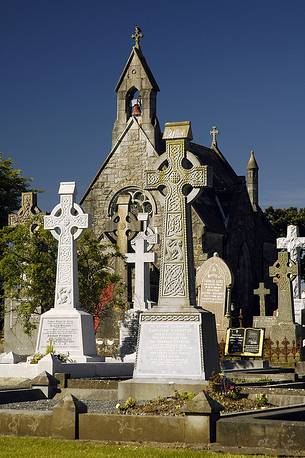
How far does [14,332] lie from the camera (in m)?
32.6

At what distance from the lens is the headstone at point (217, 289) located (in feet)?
104

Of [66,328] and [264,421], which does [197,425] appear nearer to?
[264,421]

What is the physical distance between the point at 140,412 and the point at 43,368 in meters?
7.30

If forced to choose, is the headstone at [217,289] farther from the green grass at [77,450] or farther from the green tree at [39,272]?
the green grass at [77,450]

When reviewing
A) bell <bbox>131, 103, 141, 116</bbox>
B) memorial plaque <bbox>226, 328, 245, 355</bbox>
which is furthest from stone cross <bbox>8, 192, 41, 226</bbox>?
bell <bbox>131, 103, 141, 116</bbox>

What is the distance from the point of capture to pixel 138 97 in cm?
4962

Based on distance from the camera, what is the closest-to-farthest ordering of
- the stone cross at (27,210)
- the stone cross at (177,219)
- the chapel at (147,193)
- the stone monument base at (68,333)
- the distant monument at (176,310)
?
1. the distant monument at (176,310)
2. the stone cross at (177,219)
3. the stone monument base at (68,333)
4. the stone cross at (27,210)
5. the chapel at (147,193)

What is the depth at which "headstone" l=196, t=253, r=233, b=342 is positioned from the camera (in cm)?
3178

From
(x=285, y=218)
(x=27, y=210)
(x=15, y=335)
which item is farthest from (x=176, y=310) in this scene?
(x=285, y=218)

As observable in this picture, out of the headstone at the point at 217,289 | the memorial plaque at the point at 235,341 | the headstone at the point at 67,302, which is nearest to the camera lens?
the headstone at the point at 67,302

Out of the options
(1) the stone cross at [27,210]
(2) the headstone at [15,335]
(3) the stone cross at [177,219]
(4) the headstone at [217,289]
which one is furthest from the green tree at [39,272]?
(3) the stone cross at [177,219]

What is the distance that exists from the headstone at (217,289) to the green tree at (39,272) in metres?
3.56

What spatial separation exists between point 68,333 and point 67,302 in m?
0.91

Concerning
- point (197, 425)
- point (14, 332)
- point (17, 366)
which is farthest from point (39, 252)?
point (197, 425)
